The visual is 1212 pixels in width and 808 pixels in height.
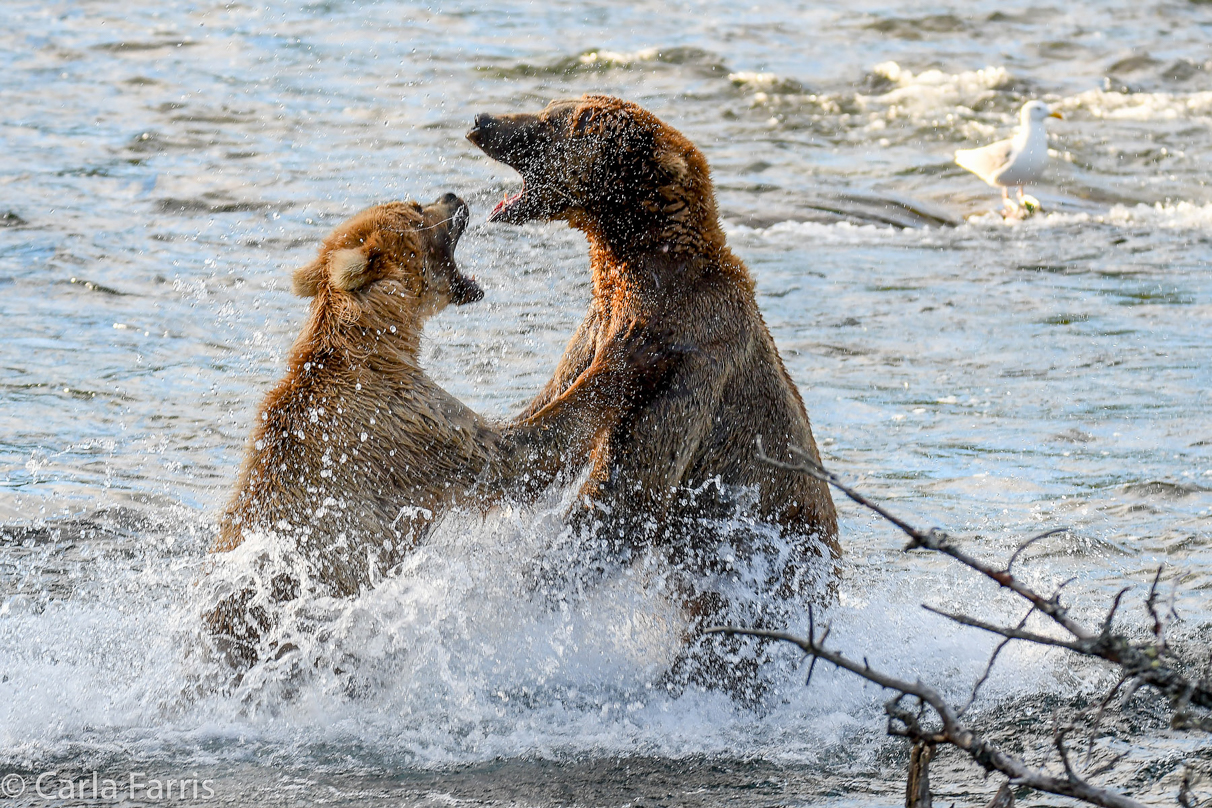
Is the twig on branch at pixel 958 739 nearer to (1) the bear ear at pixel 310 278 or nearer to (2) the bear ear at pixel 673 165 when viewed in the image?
(2) the bear ear at pixel 673 165

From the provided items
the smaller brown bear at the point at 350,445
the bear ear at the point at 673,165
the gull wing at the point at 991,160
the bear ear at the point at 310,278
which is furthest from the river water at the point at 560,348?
the bear ear at the point at 673,165

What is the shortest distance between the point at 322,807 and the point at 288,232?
8925 mm

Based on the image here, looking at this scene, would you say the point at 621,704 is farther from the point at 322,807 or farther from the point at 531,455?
the point at 322,807

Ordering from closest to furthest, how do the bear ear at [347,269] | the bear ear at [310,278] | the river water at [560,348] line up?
the river water at [560,348] < the bear ear at [347,269] < the bear ear at [310,278]

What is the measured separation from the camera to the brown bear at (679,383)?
5.60 meters

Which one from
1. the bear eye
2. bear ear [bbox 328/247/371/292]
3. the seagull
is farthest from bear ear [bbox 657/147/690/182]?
the seagull

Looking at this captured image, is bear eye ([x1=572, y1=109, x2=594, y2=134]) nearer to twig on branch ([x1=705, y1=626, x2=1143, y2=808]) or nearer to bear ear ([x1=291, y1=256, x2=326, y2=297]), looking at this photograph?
bear ear ([x1=291, y1=256, x2=326, y2=297])

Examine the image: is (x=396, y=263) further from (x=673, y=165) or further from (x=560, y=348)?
(x=560, y=348)

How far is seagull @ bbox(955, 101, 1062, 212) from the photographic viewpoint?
1476 cm

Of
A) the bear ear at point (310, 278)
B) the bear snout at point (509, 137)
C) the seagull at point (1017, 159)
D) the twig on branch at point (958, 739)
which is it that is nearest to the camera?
the twig on branch at point (958, 739)

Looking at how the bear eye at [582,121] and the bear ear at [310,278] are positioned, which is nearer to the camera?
the bear ear at [310,278]

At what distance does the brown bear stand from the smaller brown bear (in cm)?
38

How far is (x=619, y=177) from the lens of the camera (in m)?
5.81

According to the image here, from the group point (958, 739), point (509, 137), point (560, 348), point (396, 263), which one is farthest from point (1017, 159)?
point (958, 739)
